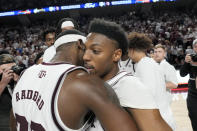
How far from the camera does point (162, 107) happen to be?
2.63 m

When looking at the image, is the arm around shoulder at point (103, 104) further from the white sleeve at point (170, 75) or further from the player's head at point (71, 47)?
the white sleeve at point (170, 75)

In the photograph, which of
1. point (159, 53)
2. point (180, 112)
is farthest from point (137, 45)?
point (180, 112)

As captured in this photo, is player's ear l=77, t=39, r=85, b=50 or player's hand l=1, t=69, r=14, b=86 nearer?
player's ear l=77, t=39, r=85, b=50

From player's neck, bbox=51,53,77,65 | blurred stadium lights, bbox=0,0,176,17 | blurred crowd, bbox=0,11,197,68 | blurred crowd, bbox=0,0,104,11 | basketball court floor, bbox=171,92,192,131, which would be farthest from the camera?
blurred crowd, bbox=0,0,104,11

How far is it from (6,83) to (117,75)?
3.86 ft

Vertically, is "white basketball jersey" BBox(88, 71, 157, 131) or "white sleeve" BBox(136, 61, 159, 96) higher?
"white basketball jersey" BBox(88, 71, 157, 131)

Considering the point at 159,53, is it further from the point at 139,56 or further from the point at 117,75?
the point at 117,75

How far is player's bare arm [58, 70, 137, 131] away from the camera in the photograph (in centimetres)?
92

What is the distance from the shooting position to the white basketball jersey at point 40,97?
0.99m

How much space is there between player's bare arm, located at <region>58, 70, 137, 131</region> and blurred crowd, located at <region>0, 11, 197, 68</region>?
990cm

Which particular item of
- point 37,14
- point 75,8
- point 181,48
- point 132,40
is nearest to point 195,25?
point 181,48

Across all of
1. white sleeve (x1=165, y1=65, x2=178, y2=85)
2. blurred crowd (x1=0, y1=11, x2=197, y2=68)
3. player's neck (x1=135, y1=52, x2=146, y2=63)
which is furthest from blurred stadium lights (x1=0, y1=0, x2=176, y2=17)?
player's neck (x1=135, y1=52, x2=146, y2=63)

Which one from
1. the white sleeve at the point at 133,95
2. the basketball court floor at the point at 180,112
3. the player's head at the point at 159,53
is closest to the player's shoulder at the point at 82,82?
the white sleeve at the point at 133,95

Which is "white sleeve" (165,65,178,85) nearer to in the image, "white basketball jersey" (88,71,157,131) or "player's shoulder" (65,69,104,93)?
"white basketball jersey" (88,71,157,131)
